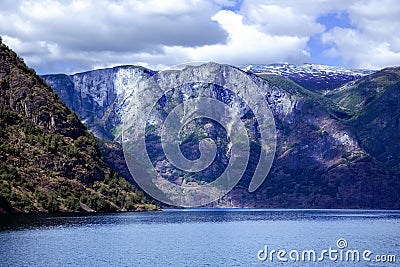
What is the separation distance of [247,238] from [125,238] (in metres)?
36.3

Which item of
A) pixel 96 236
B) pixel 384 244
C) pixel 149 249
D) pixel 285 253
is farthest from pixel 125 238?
pixel 384 244

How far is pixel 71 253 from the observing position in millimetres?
146250

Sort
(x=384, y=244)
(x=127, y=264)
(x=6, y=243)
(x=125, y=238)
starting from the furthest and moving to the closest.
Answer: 1. (x=125, y=238)
2. (x=384, y=244)
3. (x=6, y=243)
4. (x=127, y=264)

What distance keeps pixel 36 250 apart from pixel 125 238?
46.5m

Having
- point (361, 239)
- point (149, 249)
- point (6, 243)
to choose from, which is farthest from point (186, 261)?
point (361, 239)

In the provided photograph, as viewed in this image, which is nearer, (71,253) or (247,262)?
(247,262)

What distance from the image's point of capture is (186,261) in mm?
137750

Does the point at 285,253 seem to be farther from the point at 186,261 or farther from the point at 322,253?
the point at 186,261

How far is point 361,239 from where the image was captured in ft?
628

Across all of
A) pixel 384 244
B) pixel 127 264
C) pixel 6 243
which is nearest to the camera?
pixel 127 264

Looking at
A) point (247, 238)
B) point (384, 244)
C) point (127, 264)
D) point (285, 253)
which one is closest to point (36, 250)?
point (127, 264)

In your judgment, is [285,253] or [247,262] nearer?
[247,262]

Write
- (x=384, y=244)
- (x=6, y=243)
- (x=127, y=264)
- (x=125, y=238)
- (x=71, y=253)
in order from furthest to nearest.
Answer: (x=125, y=238) → (x=384, y=244) → (x=6, y=243) → (x=71, y=253) → (x=127, y=264)

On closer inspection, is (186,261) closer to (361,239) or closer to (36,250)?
(36,250)
